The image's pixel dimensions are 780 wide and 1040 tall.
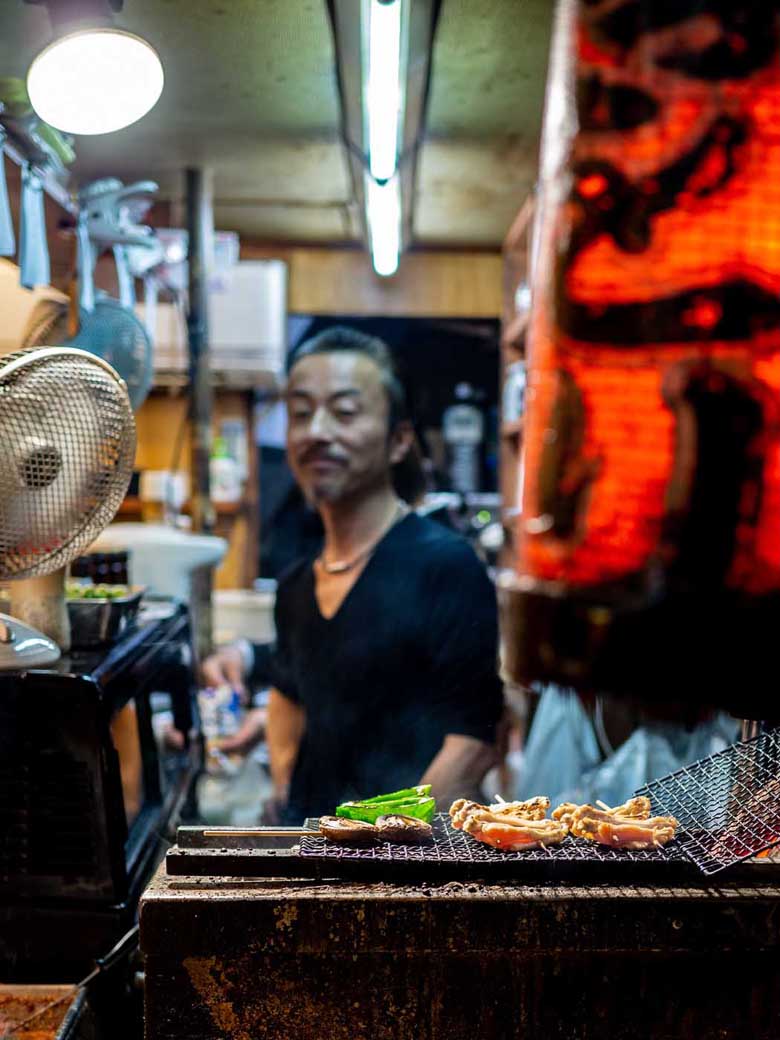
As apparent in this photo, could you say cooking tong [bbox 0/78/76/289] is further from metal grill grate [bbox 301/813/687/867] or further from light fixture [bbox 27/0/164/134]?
metal grill grate [bbox 301/813/687/867]

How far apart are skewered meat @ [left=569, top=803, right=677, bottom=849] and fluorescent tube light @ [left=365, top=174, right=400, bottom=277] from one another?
2.79 metres

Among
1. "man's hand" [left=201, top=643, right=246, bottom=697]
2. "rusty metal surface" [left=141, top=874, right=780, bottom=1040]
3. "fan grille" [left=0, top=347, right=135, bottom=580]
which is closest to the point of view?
"rusty metal surface" [left=141, top=874, right=780, bottom=1040]

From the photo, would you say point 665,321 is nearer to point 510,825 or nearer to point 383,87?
point 510,825

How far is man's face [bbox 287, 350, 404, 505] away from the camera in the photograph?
2803 mm

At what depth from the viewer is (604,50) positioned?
758 mm

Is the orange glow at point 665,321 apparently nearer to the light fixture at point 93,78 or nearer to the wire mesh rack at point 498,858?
the wire mesh rack at point 498,858

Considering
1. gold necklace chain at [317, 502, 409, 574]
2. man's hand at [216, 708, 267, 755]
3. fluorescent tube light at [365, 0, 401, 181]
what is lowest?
man's hand at [216, 708, 267, 755]

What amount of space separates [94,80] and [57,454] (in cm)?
117

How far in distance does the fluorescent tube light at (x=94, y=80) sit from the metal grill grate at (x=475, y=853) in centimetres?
184

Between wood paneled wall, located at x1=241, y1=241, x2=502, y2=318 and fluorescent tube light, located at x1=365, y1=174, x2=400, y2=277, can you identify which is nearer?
fluorescent tube light, located at x1=365, y1=174, x2=400, y2=277

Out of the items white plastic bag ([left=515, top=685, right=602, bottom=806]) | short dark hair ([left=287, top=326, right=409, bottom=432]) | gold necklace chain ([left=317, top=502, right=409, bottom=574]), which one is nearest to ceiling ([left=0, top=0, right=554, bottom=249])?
short dark hair ([left=287, top=326, right=409, bottom=432])

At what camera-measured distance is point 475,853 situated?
1328 millimetres

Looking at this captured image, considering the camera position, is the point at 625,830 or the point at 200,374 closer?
the point at 625,830

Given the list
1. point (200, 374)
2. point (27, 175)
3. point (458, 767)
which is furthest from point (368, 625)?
point (200, 374)
